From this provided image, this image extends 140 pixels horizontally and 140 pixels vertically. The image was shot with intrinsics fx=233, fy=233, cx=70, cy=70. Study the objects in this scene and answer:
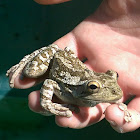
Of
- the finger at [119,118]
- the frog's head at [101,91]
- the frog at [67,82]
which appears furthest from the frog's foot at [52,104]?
the finger at [119,118]

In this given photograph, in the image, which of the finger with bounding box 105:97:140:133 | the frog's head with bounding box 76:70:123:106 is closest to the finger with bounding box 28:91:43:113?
the frog's head with bounding box 76:70:123:106

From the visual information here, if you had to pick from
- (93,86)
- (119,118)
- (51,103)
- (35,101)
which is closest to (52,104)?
(51,103)

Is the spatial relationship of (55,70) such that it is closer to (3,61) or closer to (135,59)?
(135,59)

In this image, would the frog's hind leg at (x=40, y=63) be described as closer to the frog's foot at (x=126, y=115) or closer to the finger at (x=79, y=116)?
the finger at (x=79, y=116)

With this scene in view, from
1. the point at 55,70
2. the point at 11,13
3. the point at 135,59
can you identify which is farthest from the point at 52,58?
the point at 11,13

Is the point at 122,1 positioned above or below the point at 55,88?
above

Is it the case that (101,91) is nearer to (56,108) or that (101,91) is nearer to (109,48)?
(56,108)
